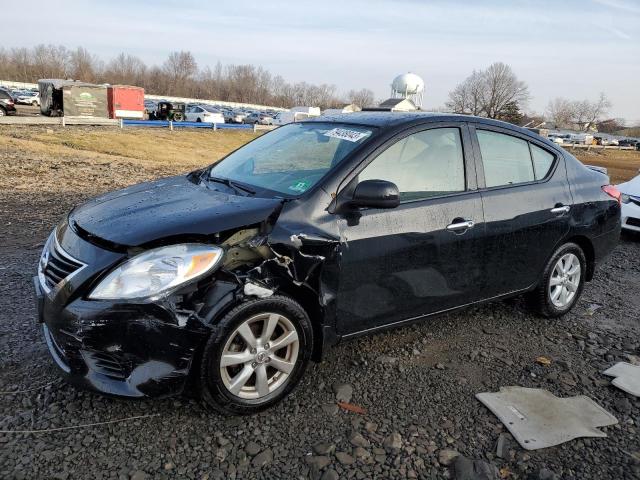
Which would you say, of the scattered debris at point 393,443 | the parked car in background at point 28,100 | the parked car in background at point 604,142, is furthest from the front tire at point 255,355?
the parked car in background at point 604,142

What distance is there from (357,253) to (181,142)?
79.7 feet

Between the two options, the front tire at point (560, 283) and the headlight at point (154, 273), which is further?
the front tire at point (560, 283)

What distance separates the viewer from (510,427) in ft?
9.50

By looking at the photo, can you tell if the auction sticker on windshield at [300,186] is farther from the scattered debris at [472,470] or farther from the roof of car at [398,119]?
the scattered debris at [472,470]

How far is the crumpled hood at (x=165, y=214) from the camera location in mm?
2674

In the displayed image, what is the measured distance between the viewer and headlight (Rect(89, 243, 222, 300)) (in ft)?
8.26

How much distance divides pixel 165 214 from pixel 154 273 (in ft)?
1.47

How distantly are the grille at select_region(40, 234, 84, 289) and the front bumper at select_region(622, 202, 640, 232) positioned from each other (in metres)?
7.78

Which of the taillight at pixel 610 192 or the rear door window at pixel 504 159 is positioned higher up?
the rear door window at pixel 504 159

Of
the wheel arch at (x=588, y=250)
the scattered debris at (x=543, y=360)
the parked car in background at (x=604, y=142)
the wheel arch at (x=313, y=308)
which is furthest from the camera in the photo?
the parked car in background at (x=604, y=142)

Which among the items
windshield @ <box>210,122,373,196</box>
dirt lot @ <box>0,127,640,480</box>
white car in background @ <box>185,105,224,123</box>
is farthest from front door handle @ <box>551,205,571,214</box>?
white car in background @ <box>185,105,224,123</box>

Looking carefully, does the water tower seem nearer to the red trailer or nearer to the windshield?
the red trailer

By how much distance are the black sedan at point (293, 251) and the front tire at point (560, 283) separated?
35 millimetres

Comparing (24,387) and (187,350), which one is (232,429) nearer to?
(187,350)
